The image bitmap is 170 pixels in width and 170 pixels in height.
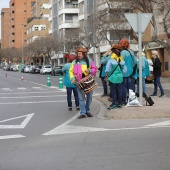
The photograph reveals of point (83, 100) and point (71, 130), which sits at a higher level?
point (83, 100)

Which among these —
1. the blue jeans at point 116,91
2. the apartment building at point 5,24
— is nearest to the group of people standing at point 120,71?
the blue jeans at point 116,91

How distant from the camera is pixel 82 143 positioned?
26.7 ft

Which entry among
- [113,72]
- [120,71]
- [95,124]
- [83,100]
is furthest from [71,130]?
[120,71]

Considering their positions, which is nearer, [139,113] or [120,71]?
[139,113]

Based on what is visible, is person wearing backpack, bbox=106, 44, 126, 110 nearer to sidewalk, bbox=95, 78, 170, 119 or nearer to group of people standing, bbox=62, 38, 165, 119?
group of people standing, bbox=62, 38, 165, 119

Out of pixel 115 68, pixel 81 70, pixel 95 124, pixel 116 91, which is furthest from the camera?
pixel 116 91

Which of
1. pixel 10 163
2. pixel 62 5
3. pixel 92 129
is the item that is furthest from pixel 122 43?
pixel 62 5

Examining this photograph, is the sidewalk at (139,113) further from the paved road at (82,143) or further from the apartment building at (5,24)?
the apartment building at (5,24)

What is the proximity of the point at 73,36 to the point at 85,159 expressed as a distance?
52232mm

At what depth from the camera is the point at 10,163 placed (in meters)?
6.71

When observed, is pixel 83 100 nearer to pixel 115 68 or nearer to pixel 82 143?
pixel 115 68

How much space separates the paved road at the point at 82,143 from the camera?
6562 millimetres

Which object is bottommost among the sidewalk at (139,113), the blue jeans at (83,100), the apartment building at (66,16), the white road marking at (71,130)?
the white road marking at (71,130)

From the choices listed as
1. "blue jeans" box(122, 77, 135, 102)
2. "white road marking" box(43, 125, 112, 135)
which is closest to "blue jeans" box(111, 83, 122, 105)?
"blue jeans" box(122, 77, 135, 102)
